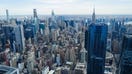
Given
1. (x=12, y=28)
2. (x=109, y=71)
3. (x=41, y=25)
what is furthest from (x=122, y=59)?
(x=41, y=25)

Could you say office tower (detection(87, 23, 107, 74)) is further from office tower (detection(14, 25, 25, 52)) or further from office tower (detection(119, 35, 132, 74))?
office tower (detection(14, 25, 25, 52))

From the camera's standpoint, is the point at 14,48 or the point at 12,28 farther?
the point at 12,28

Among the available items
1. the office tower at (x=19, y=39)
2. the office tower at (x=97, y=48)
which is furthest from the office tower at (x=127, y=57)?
the office tower at (x=19, y=39)

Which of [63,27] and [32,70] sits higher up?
[63,27]

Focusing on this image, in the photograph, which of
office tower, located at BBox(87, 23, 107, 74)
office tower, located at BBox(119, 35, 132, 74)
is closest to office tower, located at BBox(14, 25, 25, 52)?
office tower, located at BBox(87, 23, 107, 74)

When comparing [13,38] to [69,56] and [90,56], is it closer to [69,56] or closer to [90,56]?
[69,56]

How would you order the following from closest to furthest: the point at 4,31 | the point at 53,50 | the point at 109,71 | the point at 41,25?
the point at 109,71, the point at 53,50, the point at 4,31, the point at 41,25

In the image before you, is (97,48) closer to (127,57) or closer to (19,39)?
(127,57)

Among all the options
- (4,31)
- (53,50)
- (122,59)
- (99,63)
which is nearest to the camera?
(122,59)

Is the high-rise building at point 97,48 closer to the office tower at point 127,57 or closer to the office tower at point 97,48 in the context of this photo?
the office tower at point 97,48
